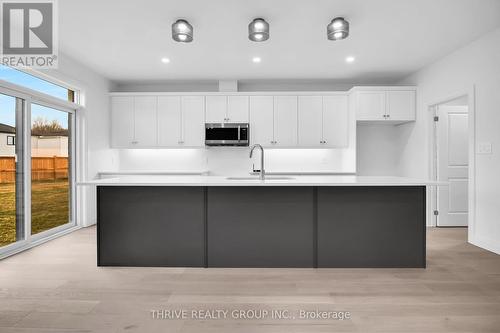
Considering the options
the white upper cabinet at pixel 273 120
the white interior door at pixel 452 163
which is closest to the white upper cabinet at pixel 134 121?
the white upper cabinet at pixel 273 120

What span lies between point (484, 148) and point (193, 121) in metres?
4.30

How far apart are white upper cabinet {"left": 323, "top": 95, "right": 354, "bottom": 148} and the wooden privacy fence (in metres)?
4.27

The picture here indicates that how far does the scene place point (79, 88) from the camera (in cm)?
464

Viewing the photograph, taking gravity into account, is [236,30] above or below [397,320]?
above

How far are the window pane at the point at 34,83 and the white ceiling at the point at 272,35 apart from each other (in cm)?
52

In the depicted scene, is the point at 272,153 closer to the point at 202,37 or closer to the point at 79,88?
the point at 202,37

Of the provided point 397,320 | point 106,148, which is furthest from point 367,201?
point 106,148

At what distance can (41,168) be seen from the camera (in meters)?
4.05

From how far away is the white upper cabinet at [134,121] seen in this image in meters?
5.50

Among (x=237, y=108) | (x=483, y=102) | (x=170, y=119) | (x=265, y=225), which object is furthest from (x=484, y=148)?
(x=170, y=119)

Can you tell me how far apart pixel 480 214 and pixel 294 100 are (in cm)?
320

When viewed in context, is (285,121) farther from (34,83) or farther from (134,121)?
(34,83)

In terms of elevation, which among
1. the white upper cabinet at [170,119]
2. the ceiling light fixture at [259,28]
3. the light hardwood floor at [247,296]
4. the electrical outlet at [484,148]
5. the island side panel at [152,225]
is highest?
the ceiling light fixture at [259,28]

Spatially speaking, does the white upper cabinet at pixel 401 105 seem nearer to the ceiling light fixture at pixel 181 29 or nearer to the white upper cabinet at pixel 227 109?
the white upper cabinet at pixel 227 109
